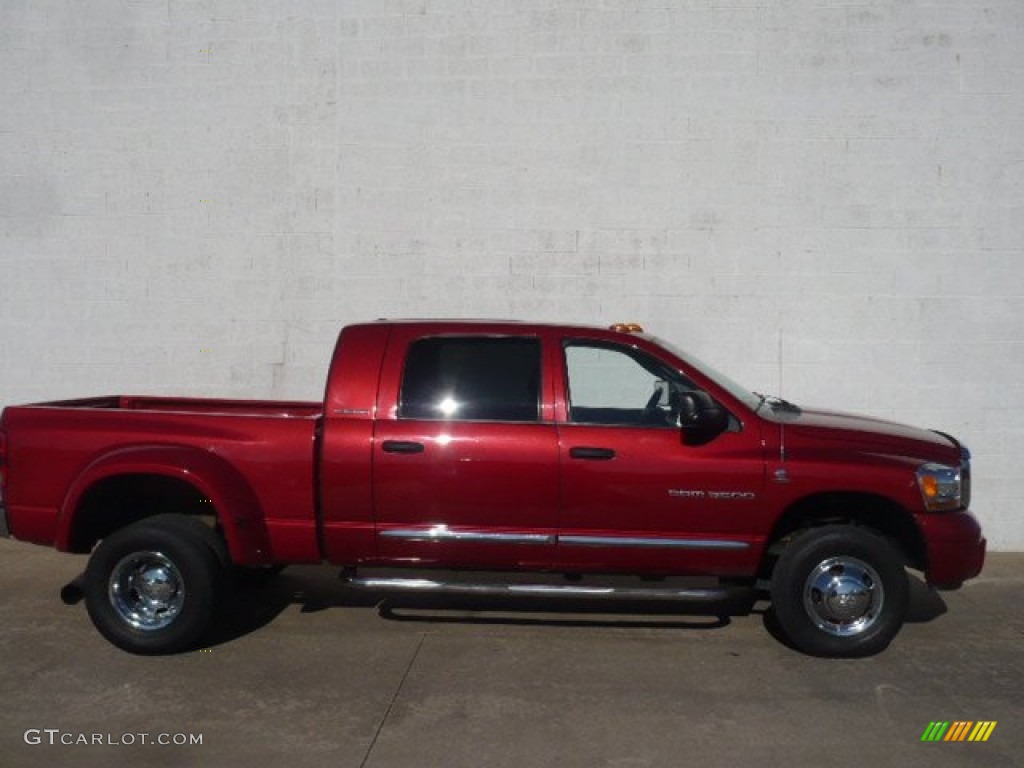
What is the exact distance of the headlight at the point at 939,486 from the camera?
5284 mm

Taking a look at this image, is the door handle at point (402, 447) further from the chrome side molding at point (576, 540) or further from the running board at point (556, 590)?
the running board at point (556, 590)

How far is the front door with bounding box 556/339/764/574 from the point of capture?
17.1 feet

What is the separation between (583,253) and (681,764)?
4946mm

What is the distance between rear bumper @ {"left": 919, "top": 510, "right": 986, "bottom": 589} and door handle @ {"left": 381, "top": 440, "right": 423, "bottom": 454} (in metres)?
2.86

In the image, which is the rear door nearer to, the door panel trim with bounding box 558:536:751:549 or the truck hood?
the door panel trim with bounding box 558:536:751:549

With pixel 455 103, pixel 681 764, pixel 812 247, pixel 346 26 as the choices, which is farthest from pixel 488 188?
pixel 681 764

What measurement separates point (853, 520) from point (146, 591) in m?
4.13

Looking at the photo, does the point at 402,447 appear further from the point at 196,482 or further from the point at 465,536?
the point at 196,482

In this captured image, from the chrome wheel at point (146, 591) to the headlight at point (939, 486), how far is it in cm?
424

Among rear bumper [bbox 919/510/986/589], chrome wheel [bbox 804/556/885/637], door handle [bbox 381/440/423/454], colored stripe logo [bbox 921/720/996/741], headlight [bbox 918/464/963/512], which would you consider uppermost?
door handle [bbox 381/440/423/454]

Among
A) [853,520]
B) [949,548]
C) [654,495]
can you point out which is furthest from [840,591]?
[654,495]

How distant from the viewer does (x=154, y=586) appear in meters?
5.32

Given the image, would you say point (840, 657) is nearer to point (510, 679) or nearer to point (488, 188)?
point (510, 679)

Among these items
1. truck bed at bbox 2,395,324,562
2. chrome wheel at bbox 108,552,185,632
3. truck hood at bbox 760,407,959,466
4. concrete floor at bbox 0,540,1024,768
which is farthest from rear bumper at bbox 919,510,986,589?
chrome wheel at bbox 108,552,185,632
